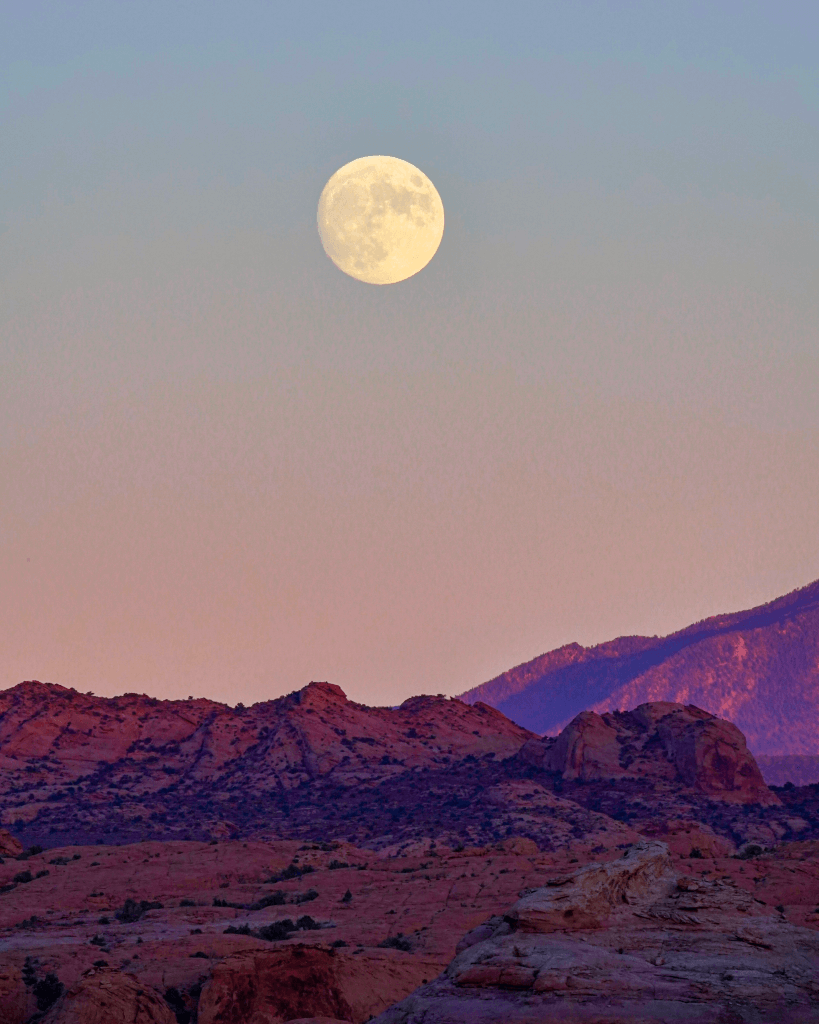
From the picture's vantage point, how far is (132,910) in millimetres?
38531

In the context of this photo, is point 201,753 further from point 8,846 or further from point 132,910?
point 132,910

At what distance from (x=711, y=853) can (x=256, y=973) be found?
102ft

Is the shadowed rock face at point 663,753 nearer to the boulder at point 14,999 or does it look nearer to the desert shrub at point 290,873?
the desert shrub at point 290,873

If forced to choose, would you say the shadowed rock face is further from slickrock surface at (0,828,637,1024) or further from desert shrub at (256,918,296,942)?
desert shrub at (256,918,296,942)

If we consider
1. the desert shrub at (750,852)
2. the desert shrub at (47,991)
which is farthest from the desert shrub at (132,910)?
the desert shrub at (750,852)

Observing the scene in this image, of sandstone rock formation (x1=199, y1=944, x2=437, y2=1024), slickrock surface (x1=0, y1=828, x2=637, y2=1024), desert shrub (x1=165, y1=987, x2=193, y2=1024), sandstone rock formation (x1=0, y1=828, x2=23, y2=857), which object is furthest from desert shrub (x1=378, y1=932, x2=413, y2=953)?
sandstone rock formation (x1=0, y1=828, x2=23, y2=857)

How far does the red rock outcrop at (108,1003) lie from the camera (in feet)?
73.2

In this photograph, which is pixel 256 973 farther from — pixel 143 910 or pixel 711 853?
pixel 711 853

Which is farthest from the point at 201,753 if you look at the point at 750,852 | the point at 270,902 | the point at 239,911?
the point at 239,911

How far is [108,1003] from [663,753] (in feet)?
240

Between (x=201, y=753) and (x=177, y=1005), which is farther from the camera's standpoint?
(x=201, y=753)

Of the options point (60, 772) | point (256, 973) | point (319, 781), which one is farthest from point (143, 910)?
point (60, 772)

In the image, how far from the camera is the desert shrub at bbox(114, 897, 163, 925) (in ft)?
123

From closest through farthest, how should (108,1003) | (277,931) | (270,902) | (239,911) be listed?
(108,1003) → (277,931) → (239,911) → (270,902)
